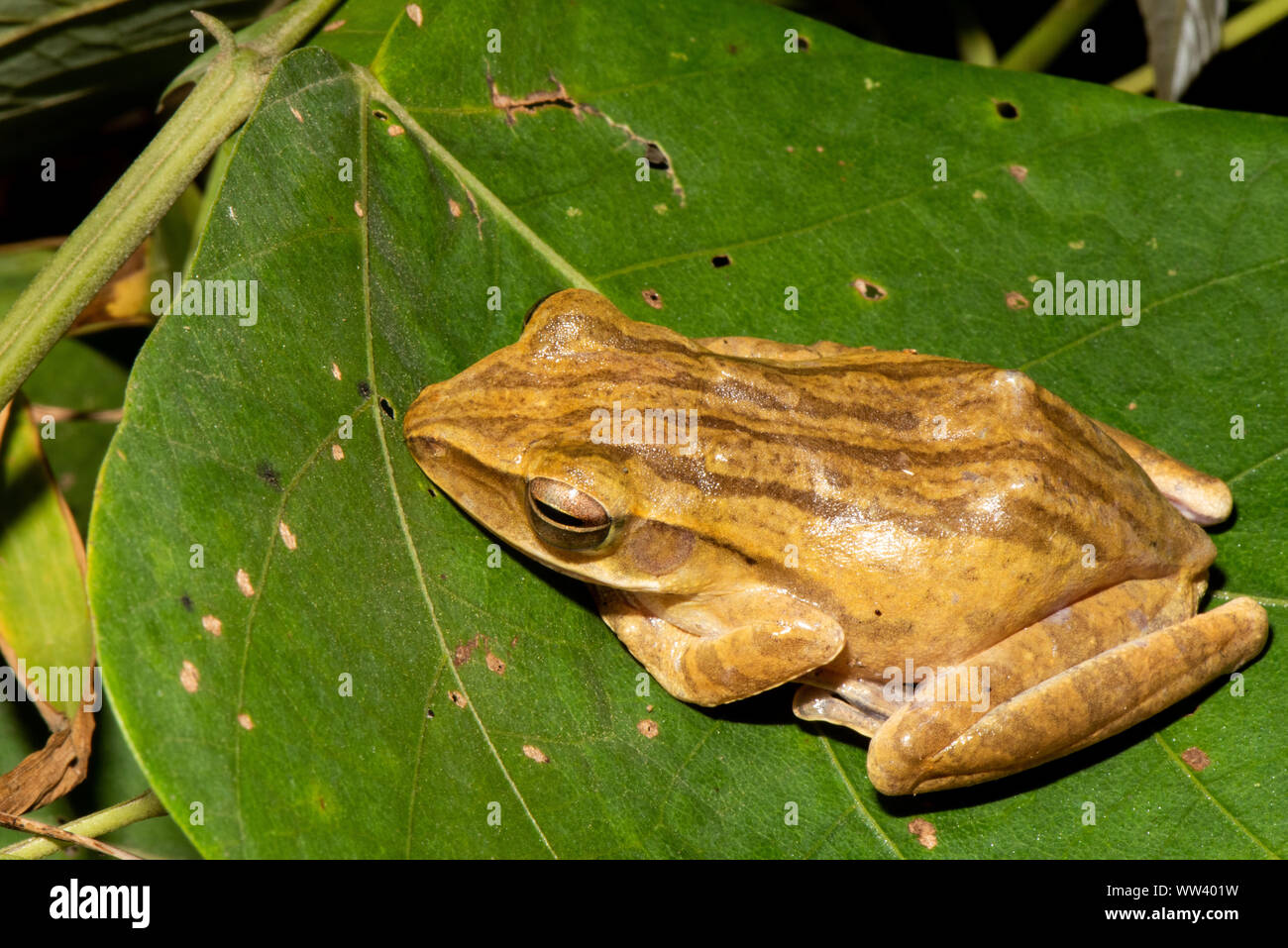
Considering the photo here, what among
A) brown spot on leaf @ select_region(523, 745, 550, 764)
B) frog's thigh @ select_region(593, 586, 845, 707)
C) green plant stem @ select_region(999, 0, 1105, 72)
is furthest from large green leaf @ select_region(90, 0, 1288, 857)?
green plant stem @ select_region(999, 0, 1105, 72)

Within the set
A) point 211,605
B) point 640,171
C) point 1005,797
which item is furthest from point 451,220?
point 1005,797

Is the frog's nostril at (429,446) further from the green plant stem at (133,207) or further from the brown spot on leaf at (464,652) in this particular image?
the green plant stem at (133,207)

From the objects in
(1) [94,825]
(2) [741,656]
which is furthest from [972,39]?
(1) [94,825]

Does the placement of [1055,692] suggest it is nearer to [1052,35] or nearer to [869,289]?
[869,289]

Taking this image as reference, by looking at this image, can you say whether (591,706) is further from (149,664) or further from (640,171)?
(640,171)

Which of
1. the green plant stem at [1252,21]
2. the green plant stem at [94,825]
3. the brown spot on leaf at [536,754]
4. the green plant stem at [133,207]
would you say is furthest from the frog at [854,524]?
the green plant stem at [1252,21]

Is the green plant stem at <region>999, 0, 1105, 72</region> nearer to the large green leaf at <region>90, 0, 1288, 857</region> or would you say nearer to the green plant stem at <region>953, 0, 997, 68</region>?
the green plant stem at <region>953, 0, 997, 68</region>
